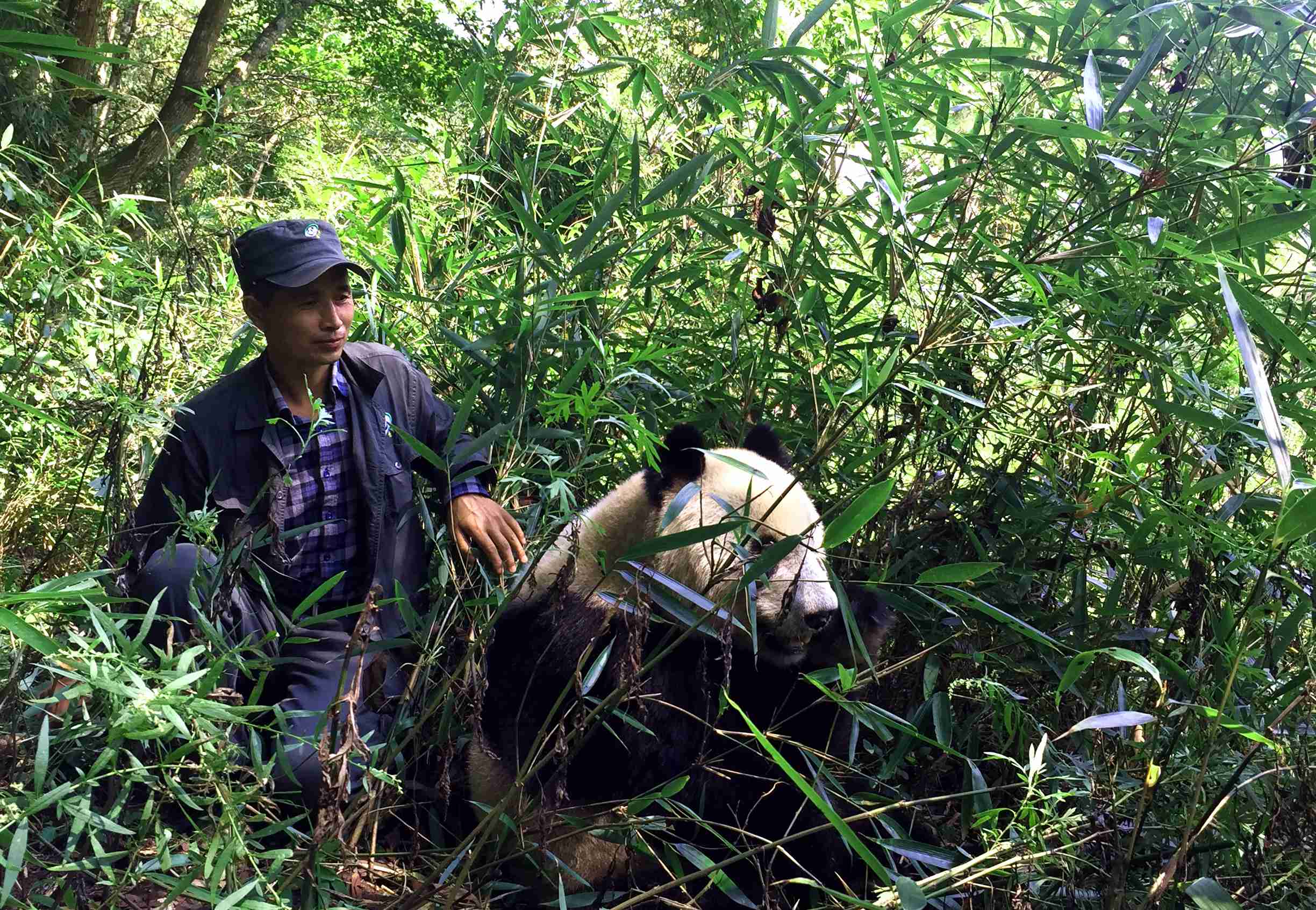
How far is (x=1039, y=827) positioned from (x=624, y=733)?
962 millimetres

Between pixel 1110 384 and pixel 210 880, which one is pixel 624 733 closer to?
pixel 210 880

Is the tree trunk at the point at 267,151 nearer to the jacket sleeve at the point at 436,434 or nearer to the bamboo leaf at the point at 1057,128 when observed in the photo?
the jacket sleeve at the point at 436,434

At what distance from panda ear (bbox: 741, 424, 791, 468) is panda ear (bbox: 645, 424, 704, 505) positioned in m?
0.21

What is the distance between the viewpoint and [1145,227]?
247cm

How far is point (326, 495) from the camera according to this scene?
2.82 metres

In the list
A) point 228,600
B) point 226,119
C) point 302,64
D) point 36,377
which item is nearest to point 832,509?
point 228,600

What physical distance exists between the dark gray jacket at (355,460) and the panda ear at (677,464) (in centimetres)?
44

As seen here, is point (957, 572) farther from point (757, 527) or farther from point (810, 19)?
point (810, 19)

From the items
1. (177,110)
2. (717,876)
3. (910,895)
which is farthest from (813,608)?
(177,110)

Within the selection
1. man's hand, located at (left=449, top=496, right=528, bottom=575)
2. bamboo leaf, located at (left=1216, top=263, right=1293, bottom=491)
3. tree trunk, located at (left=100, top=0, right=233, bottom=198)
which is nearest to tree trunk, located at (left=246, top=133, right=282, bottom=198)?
tree trunk, located at (left=100, top=0, right=233, bottom=198)

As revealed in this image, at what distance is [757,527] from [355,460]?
119cm

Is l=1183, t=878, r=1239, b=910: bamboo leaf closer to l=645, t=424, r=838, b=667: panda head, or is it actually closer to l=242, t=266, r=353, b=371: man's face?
l=645, t=424, r=838, b=667: panda head

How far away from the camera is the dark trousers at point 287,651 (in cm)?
204

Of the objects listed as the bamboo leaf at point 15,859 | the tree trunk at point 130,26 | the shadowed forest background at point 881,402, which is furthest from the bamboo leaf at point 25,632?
the tree trunk at point 130,26
